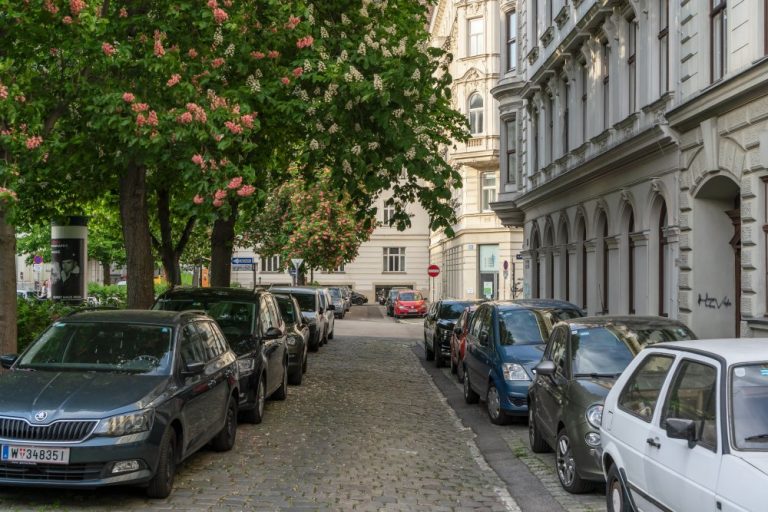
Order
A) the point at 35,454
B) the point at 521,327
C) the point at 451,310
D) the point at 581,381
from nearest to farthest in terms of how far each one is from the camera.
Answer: the point at 35,454, the point at 581,381, the point at 521,327, the point at 451,310

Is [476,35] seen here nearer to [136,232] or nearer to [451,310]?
[451,310]

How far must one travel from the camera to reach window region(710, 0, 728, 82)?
14.9m

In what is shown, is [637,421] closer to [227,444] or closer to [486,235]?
[227,444]

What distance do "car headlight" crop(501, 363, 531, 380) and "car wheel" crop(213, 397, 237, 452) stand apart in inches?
A: 145

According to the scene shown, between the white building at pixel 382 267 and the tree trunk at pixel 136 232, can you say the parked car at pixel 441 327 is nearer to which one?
the tree trunk at pixel 136 232

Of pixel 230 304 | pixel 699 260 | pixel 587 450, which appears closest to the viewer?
pixel 587 450

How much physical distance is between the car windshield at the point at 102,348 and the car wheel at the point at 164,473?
77 cm

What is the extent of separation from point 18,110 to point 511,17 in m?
27.5

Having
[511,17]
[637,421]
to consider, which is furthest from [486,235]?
[637,421]

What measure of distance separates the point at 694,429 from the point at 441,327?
1638 centimetres

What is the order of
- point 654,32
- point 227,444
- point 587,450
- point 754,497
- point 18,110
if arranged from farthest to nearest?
point 654,32
point 18,110
point 227,444
point 587,450
point 754,497

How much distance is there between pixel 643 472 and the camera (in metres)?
5.68

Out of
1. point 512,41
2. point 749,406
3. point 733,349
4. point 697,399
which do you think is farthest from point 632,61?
point 749,406

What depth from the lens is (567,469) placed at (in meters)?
8.12
